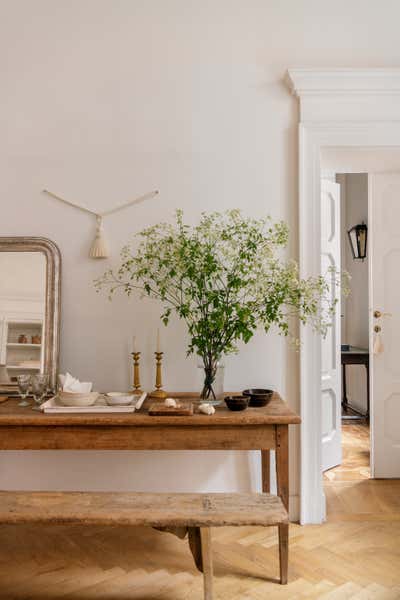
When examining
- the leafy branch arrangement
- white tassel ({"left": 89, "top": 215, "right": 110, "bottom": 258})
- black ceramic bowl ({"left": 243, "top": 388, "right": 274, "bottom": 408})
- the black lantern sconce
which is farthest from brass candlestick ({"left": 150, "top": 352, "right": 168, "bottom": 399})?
the black lantern sconce

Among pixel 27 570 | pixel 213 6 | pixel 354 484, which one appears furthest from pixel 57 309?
pixel 354 484

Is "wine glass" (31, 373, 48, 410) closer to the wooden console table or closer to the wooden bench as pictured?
the wooden console table

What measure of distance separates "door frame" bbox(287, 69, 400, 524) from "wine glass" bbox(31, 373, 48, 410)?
1486mm

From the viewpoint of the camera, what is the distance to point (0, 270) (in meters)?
3.18

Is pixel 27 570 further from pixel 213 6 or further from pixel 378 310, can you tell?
pixel 213 6

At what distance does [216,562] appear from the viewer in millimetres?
2604

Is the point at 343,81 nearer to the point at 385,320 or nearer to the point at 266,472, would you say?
the point at 385,320

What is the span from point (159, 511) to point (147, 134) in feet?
7.18

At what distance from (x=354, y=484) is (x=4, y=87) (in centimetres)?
352

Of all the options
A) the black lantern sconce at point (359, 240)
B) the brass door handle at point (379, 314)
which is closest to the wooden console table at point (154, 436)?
the brass door handle at point (379, 314)

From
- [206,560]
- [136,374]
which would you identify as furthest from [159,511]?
[136,374]

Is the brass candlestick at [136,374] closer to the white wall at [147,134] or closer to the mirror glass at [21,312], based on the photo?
the white wall at [147,134]

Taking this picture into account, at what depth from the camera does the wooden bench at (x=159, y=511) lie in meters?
2.06

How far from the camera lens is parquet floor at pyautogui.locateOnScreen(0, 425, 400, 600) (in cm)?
235
